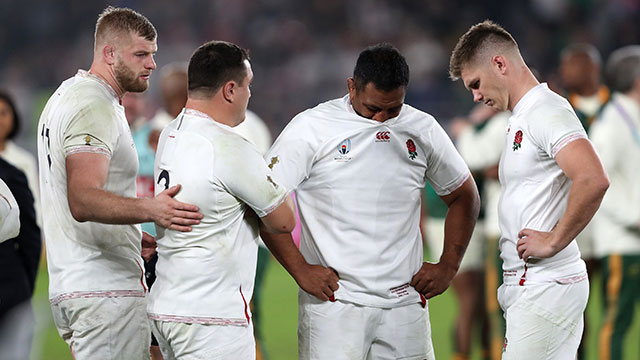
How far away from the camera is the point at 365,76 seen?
3834mm

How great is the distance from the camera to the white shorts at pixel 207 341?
3486 mm

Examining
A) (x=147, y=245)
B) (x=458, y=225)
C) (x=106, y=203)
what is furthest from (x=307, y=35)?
(x=106, y=203)

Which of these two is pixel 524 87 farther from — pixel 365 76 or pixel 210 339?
pixel 210 339

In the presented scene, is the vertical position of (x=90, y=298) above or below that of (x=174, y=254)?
below

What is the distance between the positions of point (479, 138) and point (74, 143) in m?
4.30

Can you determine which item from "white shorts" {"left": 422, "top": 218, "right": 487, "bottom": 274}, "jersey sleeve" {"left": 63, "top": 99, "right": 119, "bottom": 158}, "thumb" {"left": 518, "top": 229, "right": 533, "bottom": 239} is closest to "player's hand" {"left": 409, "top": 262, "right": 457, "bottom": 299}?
"thumb" {"left": 518, "top": 229, "right": 533, "bottom": 239}

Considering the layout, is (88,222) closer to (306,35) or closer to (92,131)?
(92,131)

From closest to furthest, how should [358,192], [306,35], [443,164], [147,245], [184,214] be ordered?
[184,214], [358,192], [443,164], [147,245], [306,35]

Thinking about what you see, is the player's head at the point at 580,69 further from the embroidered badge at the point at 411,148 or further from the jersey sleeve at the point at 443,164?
the embroidered badge at the point at 411,148

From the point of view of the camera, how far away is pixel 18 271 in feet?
15.6

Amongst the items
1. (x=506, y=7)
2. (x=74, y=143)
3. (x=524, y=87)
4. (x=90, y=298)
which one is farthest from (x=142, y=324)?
(x=506, y=7)

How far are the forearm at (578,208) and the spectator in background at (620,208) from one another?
2.71 meters

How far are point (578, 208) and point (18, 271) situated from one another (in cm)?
303

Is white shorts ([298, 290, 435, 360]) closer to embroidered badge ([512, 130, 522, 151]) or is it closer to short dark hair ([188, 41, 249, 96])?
embroidered badge ([512, 130, 522, 151])
